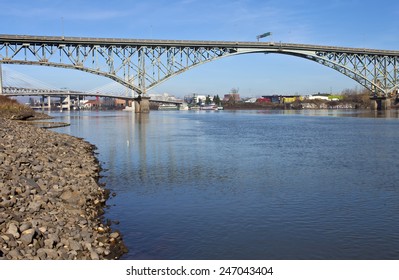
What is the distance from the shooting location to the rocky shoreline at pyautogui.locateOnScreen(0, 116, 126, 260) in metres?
7.99

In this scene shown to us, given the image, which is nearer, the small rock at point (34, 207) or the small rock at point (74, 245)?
the small rock at point (74, 245)

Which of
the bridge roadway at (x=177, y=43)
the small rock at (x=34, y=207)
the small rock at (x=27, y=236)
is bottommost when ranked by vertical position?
the small rock at (x=27, y=236)

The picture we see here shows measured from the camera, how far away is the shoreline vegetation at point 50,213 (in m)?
8.00

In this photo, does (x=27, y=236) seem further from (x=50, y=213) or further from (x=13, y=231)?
(x=50, y=213)

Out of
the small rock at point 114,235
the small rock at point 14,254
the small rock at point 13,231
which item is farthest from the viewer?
the small rock at point 114,235

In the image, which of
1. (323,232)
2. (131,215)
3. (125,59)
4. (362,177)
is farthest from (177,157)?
(125,59)

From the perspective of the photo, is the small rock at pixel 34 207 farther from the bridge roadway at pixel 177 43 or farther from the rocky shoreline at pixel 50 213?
the bridge roadway at pixel 177 43

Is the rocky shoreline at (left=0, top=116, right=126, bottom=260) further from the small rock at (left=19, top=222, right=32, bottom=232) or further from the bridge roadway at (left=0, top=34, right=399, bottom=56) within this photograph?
the bridge roadway at (left=0, top=34, right=399, bottom=56)

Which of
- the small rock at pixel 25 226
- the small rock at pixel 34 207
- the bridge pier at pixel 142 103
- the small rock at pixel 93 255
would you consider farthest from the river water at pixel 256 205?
the bridge pier at pixel 142 103

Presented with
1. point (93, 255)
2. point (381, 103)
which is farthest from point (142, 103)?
point (93, 255)

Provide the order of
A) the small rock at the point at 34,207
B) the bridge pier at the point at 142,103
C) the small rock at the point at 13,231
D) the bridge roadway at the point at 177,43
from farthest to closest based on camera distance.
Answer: the bridge pier at the point at 142,103 < the bridge roadway at the point at 177,43 < the small rock at the point at 34,207 < the small rock at the point at 13,231

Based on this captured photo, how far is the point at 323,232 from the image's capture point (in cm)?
1010

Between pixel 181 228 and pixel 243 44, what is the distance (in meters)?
72.8

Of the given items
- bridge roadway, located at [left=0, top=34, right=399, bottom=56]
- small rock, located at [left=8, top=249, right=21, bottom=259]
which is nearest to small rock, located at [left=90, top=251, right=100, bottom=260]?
small rock, located at [left=8, top=249, right=21, bottom=259]
